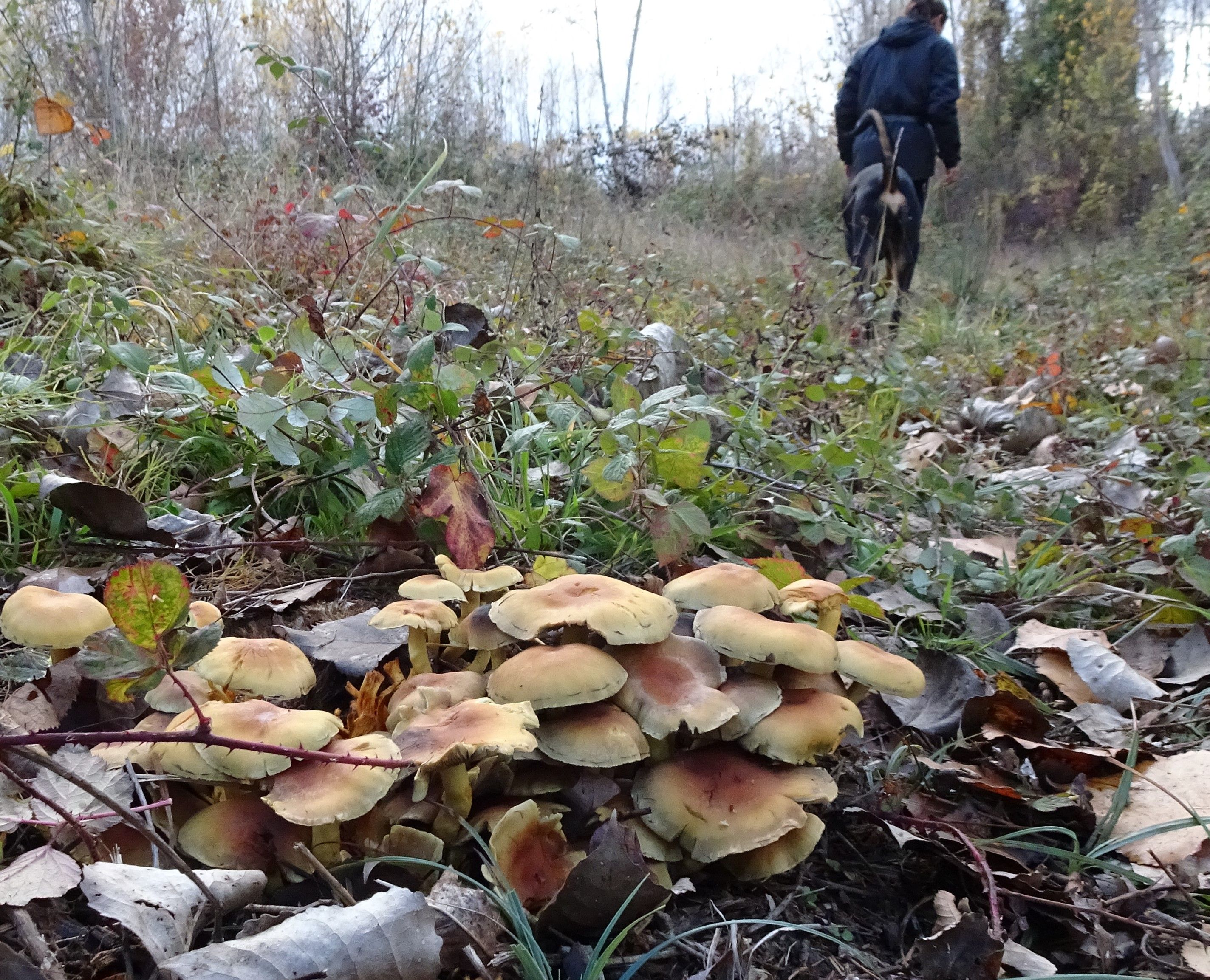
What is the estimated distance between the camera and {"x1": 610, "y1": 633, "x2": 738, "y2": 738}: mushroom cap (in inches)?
48.8

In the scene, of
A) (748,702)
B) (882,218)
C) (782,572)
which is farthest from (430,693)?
(882,218)

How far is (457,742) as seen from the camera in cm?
107

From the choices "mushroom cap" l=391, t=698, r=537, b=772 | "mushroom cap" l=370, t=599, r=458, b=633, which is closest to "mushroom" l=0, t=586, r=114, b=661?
"mushroom cap" l=370, t=599, r=458, b=633

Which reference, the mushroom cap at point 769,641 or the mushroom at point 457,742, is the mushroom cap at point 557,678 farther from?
the mushroom cap at point 769,641

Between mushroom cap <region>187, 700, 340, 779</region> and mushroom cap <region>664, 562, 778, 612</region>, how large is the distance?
669 millimetres

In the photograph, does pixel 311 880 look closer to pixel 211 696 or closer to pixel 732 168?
pixel 211 696

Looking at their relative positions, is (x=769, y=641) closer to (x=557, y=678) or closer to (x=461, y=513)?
(x=557, y=678)

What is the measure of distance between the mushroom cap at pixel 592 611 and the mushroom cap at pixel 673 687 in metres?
0.04

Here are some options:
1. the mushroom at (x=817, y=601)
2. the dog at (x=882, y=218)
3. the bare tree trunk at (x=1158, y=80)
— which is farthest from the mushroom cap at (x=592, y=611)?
the bare tree trunk at (x=1158, y=80)

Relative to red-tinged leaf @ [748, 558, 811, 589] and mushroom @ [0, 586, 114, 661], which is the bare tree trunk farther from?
mushroom @ [0, 586, 114, 661]

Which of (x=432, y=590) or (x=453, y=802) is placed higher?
(x=432, y=590)

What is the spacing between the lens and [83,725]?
1.38 metres

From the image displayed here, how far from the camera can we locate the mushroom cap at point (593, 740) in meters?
1.18

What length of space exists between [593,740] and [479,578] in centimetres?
47
